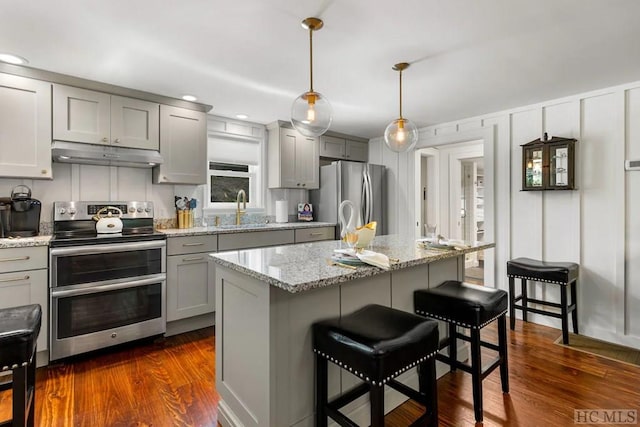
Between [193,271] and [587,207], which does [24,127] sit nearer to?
[193,271]

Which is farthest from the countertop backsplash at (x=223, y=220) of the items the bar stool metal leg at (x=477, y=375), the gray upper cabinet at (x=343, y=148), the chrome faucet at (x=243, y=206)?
the bar stool metal leg at (x=477, y=375)

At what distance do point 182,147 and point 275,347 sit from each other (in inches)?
102

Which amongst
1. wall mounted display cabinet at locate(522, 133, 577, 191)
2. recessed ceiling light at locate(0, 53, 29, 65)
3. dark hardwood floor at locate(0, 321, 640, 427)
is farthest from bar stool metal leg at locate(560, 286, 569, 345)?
recessed ceiling light at locate(0, 53, 29, 65)

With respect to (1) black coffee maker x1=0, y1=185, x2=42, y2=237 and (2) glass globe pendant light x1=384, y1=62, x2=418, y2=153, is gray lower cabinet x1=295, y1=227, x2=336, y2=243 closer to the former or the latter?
(2) glass globe pendant light x1=384, y1=62, x2=418, y2=153

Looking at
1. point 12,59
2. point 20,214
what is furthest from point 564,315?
point 12,59

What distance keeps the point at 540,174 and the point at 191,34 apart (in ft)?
11.2

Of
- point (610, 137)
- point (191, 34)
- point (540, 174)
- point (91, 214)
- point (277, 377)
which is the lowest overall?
point (277, 377)

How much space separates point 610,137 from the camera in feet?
9.86

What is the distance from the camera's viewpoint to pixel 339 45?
2.23 meters

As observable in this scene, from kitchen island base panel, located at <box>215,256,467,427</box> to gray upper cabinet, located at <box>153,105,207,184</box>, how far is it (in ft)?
6.00

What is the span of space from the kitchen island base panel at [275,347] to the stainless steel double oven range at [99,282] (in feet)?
4.27

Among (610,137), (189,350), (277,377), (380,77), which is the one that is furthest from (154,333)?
Result: (610,137)

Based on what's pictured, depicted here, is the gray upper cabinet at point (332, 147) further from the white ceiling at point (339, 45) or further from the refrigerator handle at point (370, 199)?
the white ceiling at point (339, 45)

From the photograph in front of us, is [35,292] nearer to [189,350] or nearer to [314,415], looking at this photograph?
[189,350]
